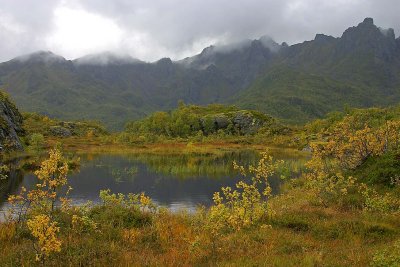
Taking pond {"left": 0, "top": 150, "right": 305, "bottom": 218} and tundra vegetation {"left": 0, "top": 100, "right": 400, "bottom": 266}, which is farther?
pond {"left": 0, "top": 150, "right": 305, "bottom": 218}

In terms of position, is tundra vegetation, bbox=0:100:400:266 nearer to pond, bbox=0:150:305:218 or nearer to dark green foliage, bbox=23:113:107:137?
pond, bbox=0:150:305:218

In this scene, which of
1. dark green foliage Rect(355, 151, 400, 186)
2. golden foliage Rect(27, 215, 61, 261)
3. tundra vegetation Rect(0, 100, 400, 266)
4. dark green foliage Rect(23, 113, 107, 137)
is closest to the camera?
golden foliage Rect(27, 215, 61, 261)

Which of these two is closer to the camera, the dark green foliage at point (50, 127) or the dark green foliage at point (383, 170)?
the dark green foliage at point (383, 170)

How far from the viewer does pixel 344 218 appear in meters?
17.4

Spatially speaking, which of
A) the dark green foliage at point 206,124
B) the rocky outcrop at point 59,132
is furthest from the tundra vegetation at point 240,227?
the dark green foliage at point 206,124

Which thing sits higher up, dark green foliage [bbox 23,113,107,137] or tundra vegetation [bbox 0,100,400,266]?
dark green foliage [bbox 23,113,107,137]

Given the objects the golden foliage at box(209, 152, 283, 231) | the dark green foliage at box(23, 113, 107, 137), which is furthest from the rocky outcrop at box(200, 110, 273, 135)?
the golden foliage at box(209, 152, 283, 231)

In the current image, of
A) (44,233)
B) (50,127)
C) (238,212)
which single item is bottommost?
(238,212)

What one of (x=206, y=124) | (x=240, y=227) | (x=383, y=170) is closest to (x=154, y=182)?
(x=383, y=170)

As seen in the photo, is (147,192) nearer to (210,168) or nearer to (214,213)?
(210,168)

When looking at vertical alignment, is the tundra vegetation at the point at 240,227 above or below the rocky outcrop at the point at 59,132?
below

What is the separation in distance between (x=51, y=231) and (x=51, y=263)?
1.03 metres

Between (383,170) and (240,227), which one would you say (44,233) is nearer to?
(240,227)

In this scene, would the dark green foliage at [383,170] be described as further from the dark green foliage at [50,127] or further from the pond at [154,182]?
the dark green foliage at [50,127]
